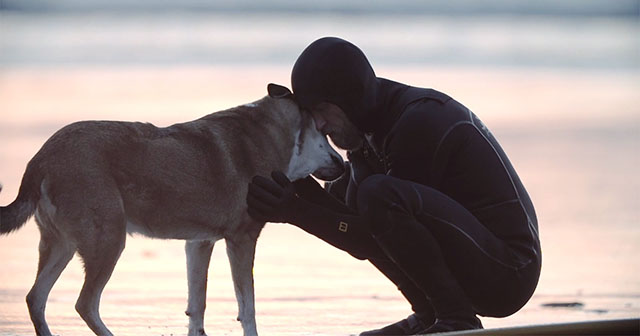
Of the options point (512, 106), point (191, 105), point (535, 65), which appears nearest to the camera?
point (191, 105)

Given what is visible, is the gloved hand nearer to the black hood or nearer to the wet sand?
the black hood

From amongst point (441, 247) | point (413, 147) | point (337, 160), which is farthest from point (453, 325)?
point (337, 160)

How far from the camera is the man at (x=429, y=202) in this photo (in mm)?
5898

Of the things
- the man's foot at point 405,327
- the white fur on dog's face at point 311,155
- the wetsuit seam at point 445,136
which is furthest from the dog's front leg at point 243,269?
the wetsuit seam at point 445,136

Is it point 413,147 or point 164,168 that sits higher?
point 413,147

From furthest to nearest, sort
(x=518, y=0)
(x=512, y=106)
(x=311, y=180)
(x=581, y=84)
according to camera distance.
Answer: (x=518, y=0)
(x=581, y=84)
(x=512, y=106)
(x=311, y=180)

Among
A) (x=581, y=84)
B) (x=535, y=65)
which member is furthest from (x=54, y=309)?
(x=535, y=65)

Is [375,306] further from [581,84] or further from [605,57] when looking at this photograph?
[605,57]

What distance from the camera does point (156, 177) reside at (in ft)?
20.8

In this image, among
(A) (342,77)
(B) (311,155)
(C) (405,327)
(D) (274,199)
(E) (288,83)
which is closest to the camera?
(A) (342,77)

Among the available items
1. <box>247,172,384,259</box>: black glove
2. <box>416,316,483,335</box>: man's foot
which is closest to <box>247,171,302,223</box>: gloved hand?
<box>247,172,384,259</box>: black glove

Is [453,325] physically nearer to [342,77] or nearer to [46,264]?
[342,77]

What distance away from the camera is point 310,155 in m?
6.96

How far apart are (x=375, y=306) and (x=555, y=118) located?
856 cm
